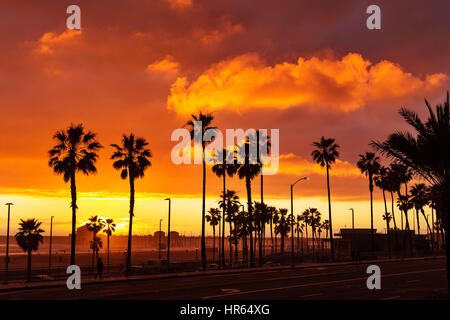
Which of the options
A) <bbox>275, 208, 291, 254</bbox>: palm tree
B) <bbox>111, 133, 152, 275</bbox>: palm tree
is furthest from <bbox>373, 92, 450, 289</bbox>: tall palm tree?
<bbox>275, 208, 291, 254</bbox>: palm tree

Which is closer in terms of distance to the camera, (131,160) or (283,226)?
(131,160)

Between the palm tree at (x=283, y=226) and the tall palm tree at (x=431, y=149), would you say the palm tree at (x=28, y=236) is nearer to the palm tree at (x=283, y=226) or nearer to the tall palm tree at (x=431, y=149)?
the tall palm tree at (x=431, y=149)

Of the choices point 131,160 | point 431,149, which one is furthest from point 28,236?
point 431,149

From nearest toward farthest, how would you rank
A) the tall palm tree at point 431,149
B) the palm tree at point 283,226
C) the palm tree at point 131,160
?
the tall palm tree at point 431,149
the palm tree at point 131,160
the palm tree at point 283,226

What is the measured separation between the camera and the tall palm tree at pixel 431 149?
878 inches

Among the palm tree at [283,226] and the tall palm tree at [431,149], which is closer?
the tall palm tree at [431,149]

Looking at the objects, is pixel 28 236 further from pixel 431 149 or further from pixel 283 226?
pixel 283 226

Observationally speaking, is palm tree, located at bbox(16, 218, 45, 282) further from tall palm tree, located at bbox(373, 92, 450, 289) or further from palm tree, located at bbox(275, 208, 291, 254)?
palm tree, located at bbox(275, 208, 291, 254)

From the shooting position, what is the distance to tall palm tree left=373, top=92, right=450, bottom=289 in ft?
73.2

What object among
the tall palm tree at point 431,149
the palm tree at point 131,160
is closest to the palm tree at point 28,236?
the palm tree at point 131,160

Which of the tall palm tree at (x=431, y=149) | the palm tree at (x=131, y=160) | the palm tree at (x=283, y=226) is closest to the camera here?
the tall palm tree at (x=431, y=149)

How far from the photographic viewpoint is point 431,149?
22.6 m
